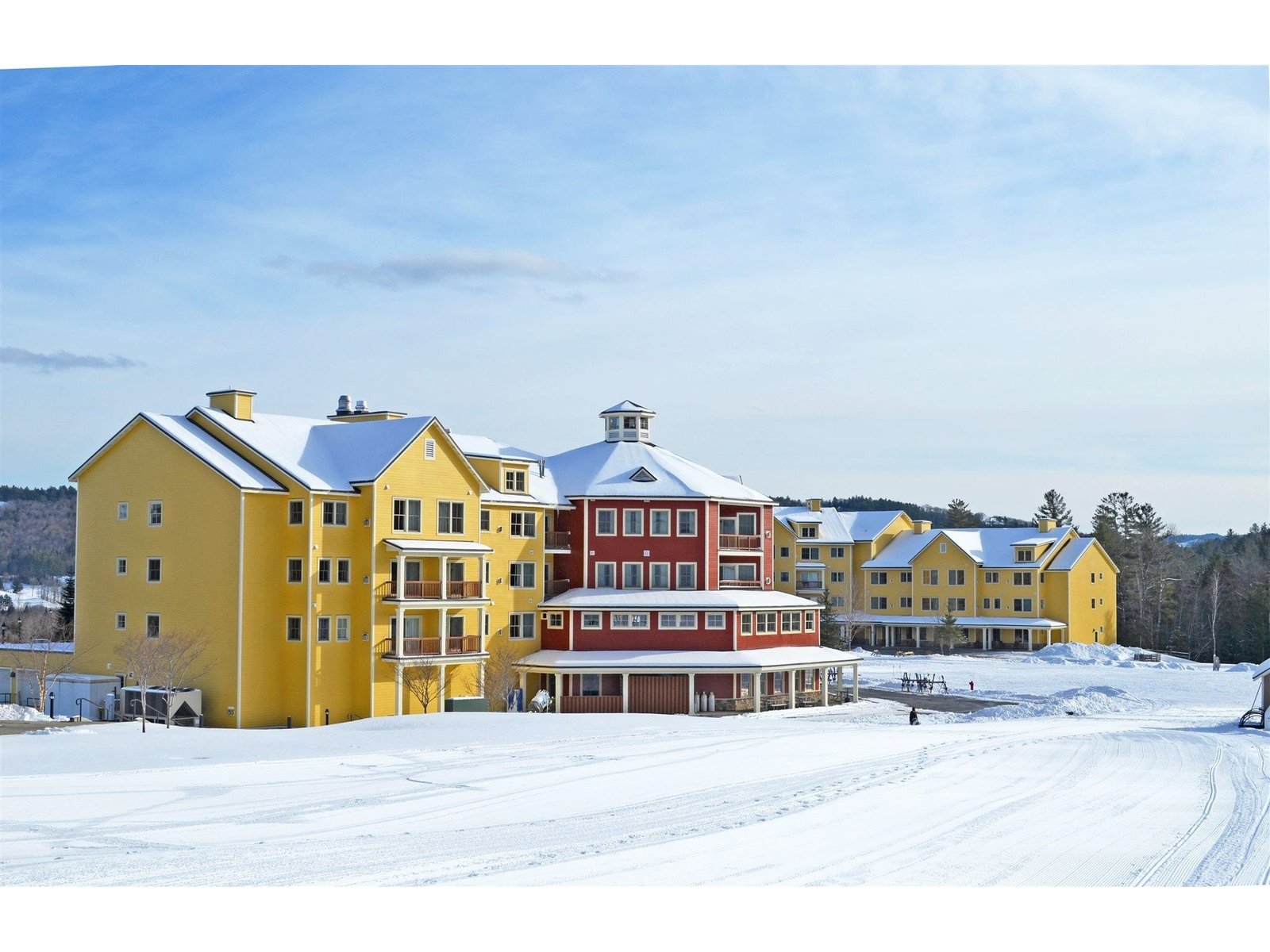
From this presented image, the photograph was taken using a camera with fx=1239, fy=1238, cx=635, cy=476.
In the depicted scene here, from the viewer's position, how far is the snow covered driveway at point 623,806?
15.7m

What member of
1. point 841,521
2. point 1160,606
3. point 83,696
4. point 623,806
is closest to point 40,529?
point 841,521

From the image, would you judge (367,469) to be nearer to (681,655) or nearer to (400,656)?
(400,656)


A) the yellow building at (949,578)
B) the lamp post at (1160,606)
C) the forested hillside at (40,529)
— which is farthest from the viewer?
the forested hillside at (40,529)

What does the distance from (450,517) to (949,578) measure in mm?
45058

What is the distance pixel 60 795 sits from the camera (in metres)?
19.3

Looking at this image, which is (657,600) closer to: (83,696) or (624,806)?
(83,696)

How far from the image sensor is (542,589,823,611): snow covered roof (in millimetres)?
44750

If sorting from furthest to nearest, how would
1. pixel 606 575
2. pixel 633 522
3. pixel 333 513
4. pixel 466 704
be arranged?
1. pixel 633 522
2. pixel 606 575
3. pixel 466 704
4. pixel 333 513

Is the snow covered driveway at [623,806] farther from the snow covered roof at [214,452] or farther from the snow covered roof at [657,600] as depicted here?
the snow covered roof at [657,600]

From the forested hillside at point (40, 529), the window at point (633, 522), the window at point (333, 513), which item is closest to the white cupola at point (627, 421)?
the window at point (633, 522)

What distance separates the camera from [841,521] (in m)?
82.5

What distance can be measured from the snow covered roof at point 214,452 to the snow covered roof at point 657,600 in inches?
513

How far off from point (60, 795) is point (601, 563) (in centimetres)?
2901

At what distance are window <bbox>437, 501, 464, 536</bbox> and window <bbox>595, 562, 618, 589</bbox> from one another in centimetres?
832
